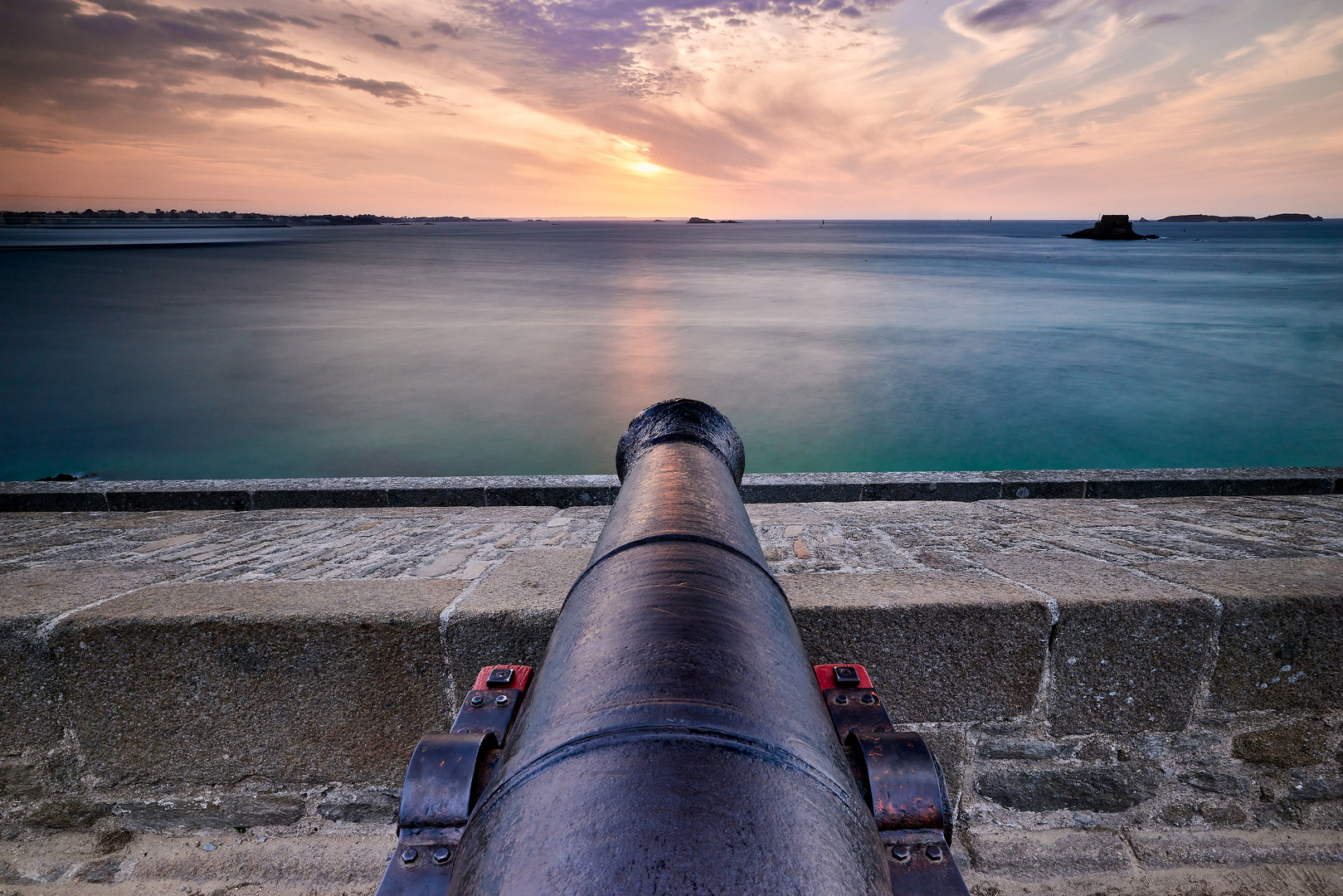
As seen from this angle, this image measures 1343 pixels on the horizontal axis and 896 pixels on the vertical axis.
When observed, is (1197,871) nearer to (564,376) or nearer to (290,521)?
(290,521)

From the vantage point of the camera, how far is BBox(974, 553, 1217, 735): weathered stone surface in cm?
248

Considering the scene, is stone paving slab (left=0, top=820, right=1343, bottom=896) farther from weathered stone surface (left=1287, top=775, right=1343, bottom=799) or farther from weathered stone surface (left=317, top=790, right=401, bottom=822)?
weathered stone surface (left=1287, top=775, right=1343, bottom=799)

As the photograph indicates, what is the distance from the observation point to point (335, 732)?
8.22 ft

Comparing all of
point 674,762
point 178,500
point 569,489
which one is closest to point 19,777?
point 674,762

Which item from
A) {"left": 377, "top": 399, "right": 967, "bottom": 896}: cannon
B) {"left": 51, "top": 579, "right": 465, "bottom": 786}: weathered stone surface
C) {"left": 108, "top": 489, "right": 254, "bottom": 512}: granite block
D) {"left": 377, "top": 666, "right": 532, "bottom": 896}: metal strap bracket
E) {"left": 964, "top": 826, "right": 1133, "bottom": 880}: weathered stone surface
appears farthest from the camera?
{"left": 108, "top": 489, "right": 254, "bottom": 512}: granite block

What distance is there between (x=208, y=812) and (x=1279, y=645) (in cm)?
405

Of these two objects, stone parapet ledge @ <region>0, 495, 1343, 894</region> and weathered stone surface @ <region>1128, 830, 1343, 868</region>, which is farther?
weathered stone surface @ <region>1128, 830, 1343, 868</region>

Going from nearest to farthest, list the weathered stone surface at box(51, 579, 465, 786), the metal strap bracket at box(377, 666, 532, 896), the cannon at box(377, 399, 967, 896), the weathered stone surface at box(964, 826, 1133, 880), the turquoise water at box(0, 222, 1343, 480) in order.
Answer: the cannon at box(377, 399, 967, 896) → the metal strap bracket at box(377, 666, 532, 896) → the weathered stone surface at box(51, 579, 465, 786) → the weathered stone surface at box(964, 826, 1133, 880) → the turquoise water at box(0, 222, 1343, 480)

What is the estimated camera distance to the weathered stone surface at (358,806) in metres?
2.58

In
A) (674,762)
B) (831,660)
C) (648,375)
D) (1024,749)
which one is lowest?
(648,375)

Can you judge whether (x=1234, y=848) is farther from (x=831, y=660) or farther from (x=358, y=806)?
(x=358, y=806)

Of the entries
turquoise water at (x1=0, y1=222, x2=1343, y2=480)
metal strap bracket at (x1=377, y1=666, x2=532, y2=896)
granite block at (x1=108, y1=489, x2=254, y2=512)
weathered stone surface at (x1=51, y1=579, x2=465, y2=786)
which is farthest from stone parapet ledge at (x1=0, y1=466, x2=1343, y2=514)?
turquoise water at (x1=0, y1=222, x2=1343, y2=480)

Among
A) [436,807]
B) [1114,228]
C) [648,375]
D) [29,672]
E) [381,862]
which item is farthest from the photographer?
[1114,228]

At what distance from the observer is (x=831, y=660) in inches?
97.3
